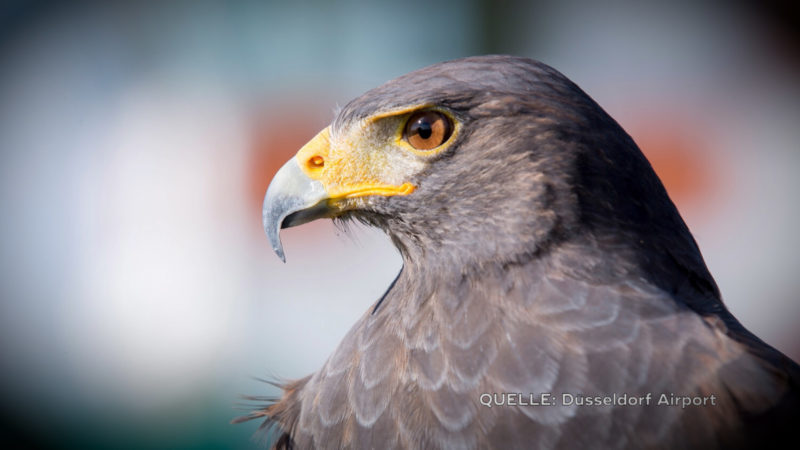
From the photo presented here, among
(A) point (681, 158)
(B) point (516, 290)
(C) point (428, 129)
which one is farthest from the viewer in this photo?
(A) point (681, 158)

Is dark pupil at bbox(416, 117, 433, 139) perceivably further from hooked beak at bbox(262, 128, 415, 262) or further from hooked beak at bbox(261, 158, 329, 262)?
hooked beak at bbox(261, 158, 329, 262)

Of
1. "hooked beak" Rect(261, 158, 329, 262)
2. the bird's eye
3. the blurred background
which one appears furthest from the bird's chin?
the blurred background

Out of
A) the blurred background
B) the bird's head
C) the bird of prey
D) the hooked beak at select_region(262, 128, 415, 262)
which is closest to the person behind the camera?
the bird of prey

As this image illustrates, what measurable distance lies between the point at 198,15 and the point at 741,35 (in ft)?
13.4

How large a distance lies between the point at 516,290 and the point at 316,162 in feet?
1.85

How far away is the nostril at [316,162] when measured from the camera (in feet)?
5.45

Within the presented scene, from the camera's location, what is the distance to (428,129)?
5.16ft

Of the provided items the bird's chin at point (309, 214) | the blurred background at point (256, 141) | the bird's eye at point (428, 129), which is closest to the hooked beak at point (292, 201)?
the bird's chin at point (309, 214)

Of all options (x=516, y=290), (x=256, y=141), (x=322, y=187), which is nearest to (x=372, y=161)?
(x=322, y=187)

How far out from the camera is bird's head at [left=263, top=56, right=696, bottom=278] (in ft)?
4.94

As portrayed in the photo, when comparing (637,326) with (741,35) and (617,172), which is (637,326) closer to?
(617,172)

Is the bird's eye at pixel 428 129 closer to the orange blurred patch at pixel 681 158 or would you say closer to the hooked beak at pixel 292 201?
the hooked beak at pixel 292 201

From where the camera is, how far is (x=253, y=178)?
5.11 m

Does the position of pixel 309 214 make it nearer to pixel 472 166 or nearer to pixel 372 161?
pixel 372 161
